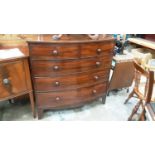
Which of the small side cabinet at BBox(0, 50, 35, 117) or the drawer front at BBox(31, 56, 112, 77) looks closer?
the small side cabinet at BBox(0, 50, 35, 117)

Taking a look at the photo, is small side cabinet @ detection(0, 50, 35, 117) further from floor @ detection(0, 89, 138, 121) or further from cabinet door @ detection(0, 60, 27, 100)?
floor @ detection(0, 89, 138, 121)

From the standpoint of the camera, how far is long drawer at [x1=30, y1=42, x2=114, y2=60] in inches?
55.6

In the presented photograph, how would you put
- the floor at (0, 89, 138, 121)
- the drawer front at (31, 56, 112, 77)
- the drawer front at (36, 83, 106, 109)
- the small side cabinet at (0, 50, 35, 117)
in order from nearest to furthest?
1. the small side cabinet at (0, 50, 35, 117)
2. the drawer front at (31, 56, 112, 77)
3. the drawer front at (36, 83, 106, 109)
4. the floor at (0, 89, 138, 121)

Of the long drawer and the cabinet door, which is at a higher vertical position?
the long drawer

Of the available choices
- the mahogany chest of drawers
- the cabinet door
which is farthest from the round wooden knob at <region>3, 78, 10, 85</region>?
the mahogany chest of drawers

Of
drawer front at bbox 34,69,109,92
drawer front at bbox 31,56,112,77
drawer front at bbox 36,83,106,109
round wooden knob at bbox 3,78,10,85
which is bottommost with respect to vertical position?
drawer front at bbox 36,83,106,109

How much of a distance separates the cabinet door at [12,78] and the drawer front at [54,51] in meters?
0.18

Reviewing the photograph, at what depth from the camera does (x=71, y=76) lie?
1645 mm

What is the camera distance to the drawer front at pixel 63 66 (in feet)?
4.90

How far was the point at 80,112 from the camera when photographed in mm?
1950

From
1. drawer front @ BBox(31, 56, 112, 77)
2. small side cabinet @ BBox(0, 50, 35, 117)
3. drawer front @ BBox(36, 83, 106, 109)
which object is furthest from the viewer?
drawer front @ BBox(36, 83, 106, 109)
